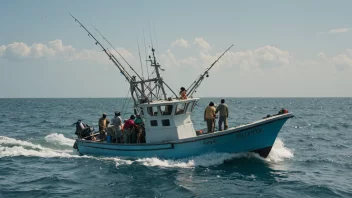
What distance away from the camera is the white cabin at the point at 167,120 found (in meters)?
18.6

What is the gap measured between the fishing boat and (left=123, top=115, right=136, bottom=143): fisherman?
1.56 feet

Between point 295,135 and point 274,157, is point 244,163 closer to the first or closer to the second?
point 274,157

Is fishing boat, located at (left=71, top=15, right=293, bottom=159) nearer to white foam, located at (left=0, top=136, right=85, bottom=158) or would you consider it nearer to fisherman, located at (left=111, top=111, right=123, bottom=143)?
fisherman, located at (left=111, top=111, right=123, bottom=143)

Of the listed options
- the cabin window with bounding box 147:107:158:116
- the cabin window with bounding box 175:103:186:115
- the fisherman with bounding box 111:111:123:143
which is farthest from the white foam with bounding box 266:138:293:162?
the fisherman with bounding box 111:111:123:143

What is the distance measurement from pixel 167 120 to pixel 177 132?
2.52 ft

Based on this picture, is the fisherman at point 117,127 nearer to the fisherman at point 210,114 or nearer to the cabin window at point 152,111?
the cabin window at point 152,111

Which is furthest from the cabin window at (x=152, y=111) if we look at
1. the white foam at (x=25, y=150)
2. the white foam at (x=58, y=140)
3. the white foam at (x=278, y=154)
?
the white foam at (x=58, y=140)

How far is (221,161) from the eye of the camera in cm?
1819

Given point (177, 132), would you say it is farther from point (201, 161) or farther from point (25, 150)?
point (25, 150)

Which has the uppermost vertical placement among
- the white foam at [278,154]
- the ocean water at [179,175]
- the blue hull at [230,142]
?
the blue hull at [230,142]

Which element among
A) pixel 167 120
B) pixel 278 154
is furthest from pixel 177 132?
pixel 278 154

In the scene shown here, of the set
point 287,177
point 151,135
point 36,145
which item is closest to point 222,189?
point 287,177

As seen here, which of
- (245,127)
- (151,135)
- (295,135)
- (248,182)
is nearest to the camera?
(248,182)

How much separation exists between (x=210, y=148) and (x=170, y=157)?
2.02 meters
